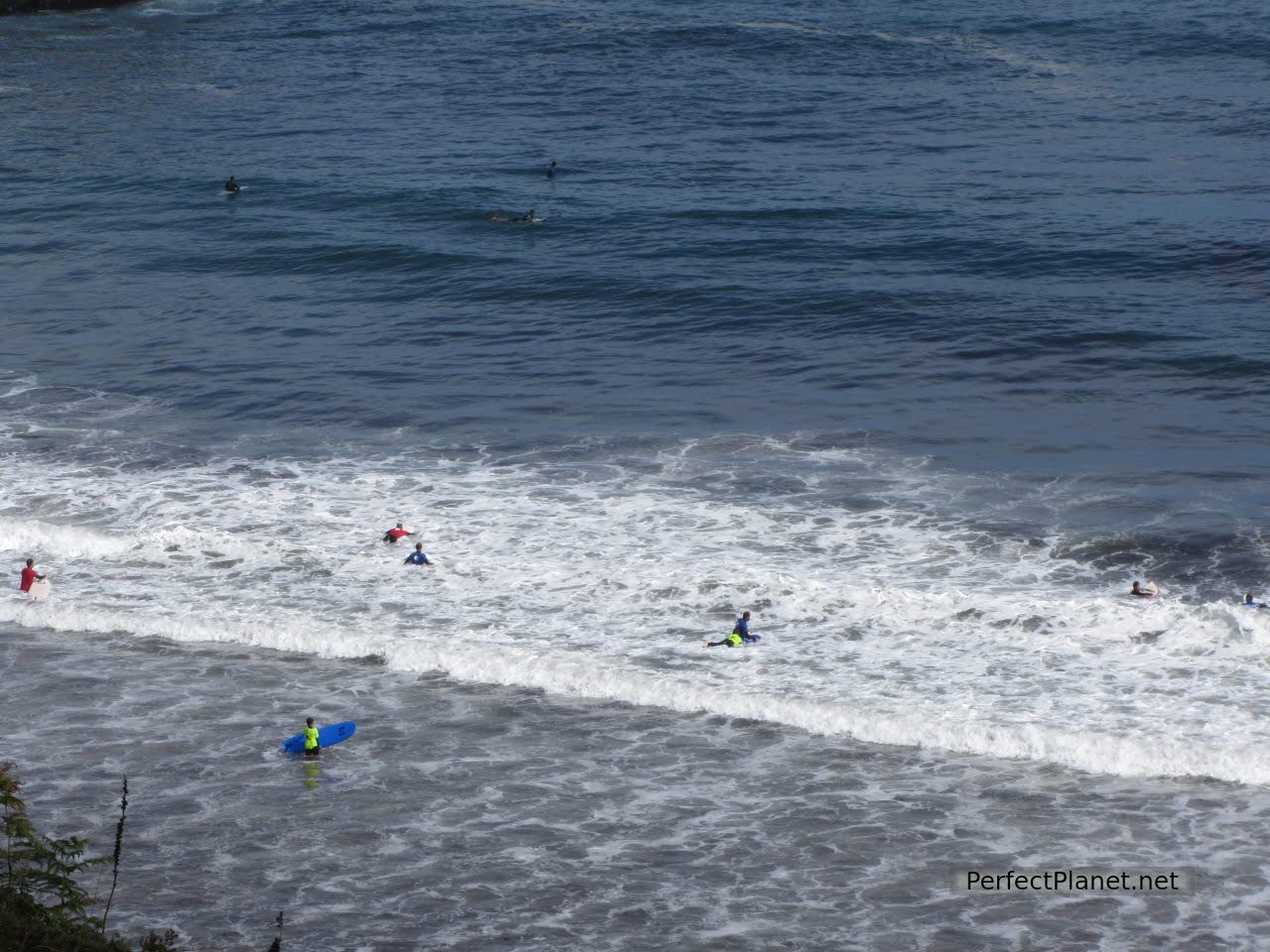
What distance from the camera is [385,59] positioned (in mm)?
83938

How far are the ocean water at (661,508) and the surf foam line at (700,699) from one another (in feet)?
0.31

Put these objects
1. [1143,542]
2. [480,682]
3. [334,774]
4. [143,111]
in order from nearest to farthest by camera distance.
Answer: [334,774], [480,682], [1143,542], [143,111]

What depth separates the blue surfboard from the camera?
Answer: 79.3 feet

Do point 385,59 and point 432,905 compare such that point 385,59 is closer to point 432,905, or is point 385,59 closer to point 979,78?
point 979,78

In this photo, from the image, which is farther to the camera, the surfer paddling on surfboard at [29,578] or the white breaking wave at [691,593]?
the surfer paddling on surfboard at [29,578]

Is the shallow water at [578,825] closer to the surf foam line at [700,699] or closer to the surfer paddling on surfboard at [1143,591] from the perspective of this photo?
the surf foam line at [700,699]

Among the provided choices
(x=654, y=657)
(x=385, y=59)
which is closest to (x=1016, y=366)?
(x=654, y=657)

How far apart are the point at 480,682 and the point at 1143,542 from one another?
14.3 m

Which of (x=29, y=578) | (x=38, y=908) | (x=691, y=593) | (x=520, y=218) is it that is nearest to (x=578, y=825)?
(x=691, y=593)

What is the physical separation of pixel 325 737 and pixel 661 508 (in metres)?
11.8

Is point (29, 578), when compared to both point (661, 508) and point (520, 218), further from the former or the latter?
point (520, 218)

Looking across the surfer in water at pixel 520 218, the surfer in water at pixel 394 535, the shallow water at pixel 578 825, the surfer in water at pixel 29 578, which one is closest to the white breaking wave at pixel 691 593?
the surfer in water at pixel 29 578

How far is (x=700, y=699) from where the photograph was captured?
26094 mm

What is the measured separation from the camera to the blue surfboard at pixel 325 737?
952 inches
